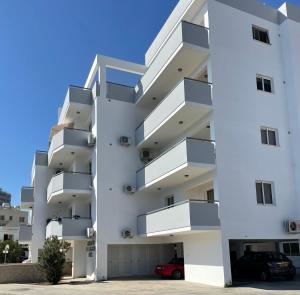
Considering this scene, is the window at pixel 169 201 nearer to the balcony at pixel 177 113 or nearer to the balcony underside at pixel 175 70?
the balcony at pixel 177 113

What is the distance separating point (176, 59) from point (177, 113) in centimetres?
321

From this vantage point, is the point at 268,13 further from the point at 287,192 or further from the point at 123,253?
the point at 123,253

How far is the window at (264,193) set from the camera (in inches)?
834

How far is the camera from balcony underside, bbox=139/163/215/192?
2028 centimetres

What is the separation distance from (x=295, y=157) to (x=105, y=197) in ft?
39.5

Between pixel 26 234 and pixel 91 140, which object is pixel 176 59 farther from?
pixel 26 234

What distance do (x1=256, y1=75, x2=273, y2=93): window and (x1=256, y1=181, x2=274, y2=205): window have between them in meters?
5.54

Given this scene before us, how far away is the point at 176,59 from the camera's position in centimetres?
2277

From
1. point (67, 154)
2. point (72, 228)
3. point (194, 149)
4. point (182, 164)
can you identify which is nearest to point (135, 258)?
point (72, 228)

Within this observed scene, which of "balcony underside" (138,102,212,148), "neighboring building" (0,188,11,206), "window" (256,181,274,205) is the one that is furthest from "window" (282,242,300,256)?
"neighboring building" (0,188,11,206)

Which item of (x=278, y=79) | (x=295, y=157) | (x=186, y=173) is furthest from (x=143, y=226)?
(x=278, y=79)

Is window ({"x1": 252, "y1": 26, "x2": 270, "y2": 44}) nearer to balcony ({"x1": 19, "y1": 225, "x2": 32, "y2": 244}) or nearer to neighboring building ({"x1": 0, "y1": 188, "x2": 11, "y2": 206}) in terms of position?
balcony ({"x1": 19, "y1": 225, "x2": 32, "y2": 244})

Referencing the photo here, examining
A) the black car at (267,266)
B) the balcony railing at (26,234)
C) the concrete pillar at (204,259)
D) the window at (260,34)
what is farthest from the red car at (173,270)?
the balcony railing at (26,234)

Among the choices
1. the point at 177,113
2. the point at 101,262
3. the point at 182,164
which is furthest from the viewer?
the point at 101,262
